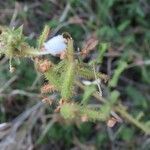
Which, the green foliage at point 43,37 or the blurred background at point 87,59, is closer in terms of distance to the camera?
the green foliage at point 43,37

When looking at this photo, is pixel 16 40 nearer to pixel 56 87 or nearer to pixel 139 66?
pixel 56 87

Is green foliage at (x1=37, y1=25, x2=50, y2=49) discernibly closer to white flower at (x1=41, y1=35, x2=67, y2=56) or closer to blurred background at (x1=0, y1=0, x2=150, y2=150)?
white flower at (x1=41, y1=35, x2=67, y2=56)

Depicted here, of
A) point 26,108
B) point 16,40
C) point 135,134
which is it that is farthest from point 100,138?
point 16,40

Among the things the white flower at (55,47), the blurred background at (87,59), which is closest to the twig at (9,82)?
the blurred background at (87,59)

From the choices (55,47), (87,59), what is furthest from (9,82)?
(55,47)

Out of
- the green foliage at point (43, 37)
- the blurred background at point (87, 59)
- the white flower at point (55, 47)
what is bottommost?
the blurred background at point (87, 59)

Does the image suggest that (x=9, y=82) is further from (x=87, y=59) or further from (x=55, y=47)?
(x=55, y=47)

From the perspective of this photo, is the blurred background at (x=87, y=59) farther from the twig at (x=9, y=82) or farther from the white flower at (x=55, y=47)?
the white flower at (x=55, y=47)

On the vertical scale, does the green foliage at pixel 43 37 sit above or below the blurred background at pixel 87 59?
above
